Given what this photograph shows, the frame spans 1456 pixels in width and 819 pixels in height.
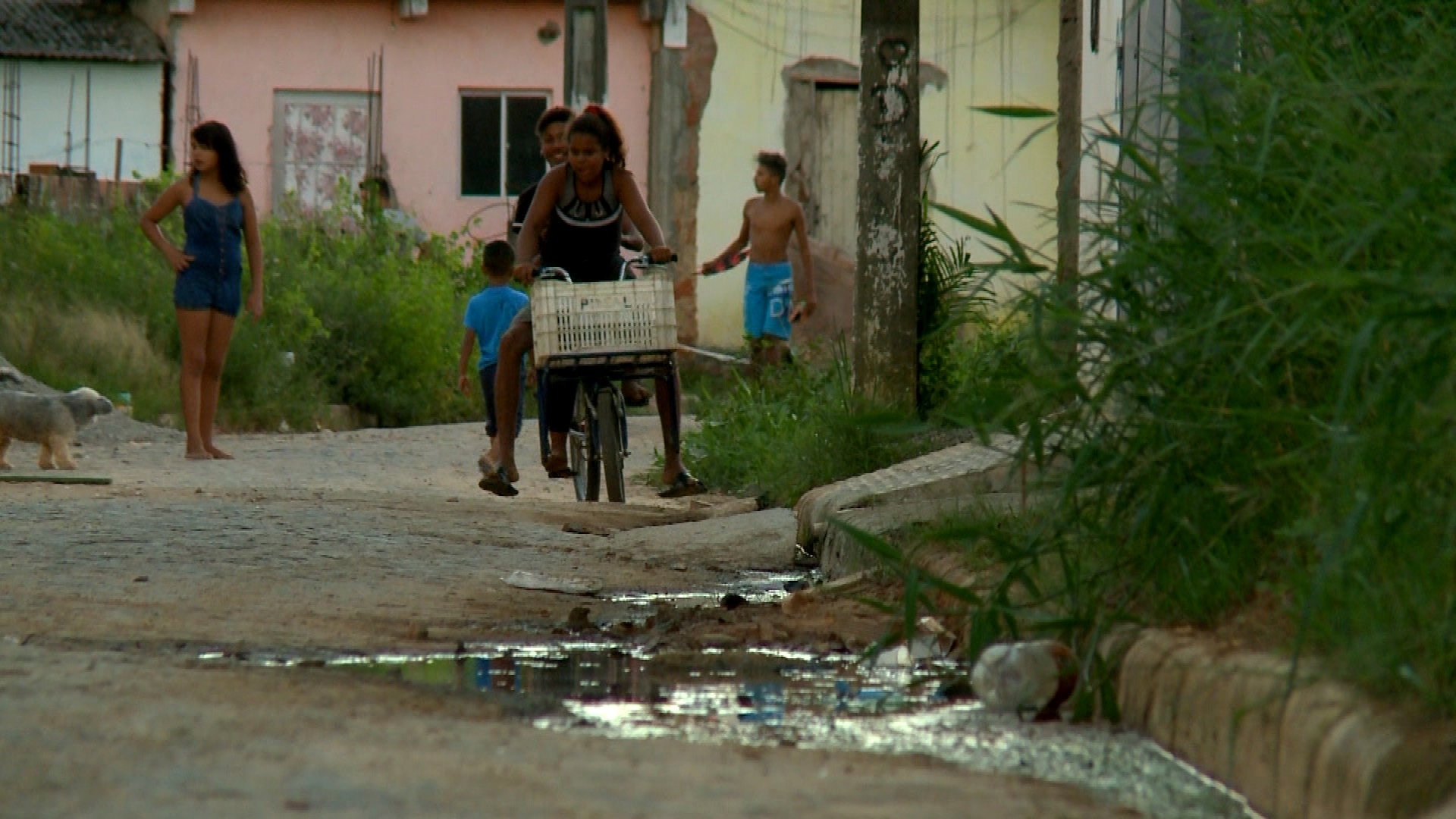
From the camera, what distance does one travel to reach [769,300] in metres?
13.9

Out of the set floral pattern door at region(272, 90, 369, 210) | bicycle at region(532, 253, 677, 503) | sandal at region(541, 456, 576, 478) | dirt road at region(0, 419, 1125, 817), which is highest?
floral pattern door at region(272, 90, 369, 210)

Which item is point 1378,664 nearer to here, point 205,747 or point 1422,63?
point 1422,63

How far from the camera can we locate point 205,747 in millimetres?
3184

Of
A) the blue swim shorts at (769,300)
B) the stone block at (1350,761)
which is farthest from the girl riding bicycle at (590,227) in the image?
the stone block at (1350,761)

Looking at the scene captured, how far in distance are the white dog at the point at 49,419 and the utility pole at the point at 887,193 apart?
4.38 meters

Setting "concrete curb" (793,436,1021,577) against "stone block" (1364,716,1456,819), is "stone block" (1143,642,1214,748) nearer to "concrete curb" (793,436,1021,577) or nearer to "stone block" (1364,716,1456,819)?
"stone block" (1364,716,1456,819)

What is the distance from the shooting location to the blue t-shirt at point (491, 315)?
10.6 m

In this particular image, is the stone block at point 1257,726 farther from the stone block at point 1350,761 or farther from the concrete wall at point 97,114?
the concrete wall at point 97,114

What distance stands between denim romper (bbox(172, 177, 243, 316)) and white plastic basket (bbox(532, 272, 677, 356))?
10.2ft

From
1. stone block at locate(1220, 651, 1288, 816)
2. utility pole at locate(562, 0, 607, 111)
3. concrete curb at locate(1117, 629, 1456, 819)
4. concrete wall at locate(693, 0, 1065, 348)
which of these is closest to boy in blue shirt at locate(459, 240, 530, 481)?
utility pole at locate(562, 0, 607, 111)

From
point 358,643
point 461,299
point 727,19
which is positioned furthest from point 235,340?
point 358,643

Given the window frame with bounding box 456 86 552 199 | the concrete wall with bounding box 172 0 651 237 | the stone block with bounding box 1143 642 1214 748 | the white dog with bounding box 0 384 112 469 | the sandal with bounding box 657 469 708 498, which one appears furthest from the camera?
the window frame with bounding box 456 86 552 199

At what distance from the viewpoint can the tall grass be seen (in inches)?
118

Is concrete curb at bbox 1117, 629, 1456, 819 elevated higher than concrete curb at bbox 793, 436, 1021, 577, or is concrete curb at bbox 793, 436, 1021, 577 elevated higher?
concrete curb at bbox 793, 436, 1021, 577
